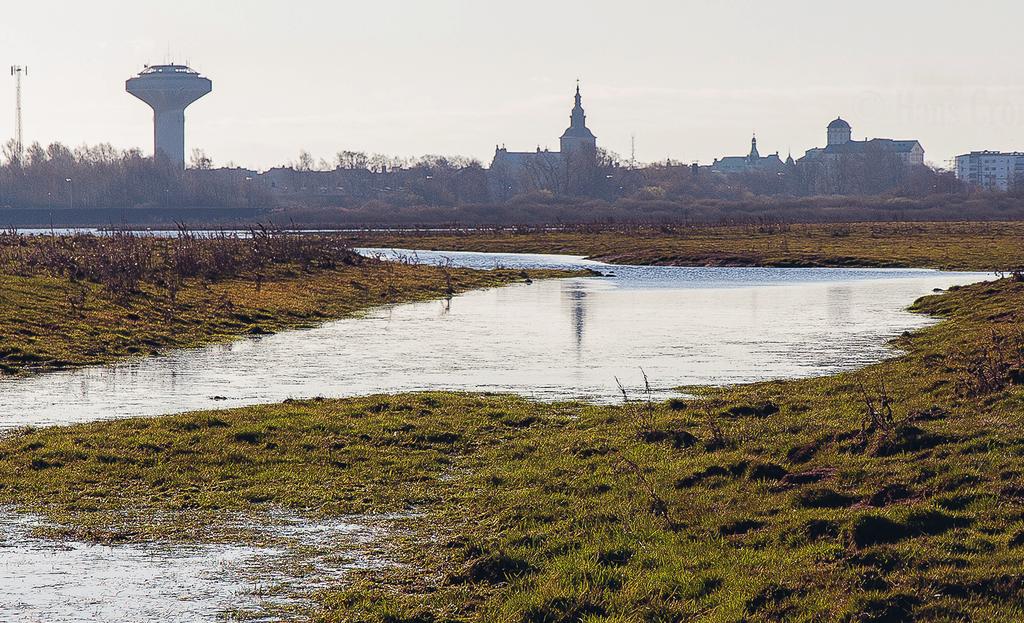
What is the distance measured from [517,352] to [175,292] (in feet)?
52.3

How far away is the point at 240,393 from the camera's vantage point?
965 inches

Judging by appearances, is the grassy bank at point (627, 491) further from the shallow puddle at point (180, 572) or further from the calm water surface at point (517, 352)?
the calm water surface at point (517, 352)

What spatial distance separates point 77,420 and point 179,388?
4.25m

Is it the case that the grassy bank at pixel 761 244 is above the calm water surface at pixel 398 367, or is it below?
above

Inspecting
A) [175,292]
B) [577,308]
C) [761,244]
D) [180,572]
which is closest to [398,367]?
[175,292]

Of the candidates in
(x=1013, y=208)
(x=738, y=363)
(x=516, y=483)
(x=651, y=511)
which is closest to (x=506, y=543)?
(x=651, y=511)

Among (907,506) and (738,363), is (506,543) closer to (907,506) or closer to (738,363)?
(907,506)

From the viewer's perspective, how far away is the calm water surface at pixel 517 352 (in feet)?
80.7

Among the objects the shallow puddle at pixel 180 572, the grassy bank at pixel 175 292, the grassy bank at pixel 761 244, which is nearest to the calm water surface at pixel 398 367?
the shallow puddle at pixel 180 572

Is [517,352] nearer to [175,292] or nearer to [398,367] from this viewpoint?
[398,367]

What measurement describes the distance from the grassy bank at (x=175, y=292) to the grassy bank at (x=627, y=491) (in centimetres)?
1155

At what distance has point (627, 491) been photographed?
48.3ft

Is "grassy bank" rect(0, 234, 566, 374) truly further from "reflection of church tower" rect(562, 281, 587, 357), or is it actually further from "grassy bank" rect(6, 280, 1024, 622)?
"grassy bank" rect(6, 280, 1024, 622)

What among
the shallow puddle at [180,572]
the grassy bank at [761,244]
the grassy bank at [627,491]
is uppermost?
the grassy bank at [761,244]
